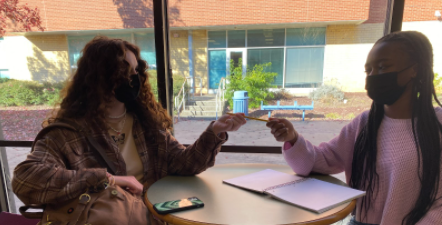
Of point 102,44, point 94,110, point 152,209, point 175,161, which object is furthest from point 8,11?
point 152,209

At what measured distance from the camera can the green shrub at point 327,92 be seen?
2125 mm

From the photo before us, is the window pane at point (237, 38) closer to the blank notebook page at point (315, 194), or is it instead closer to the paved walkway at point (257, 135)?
the paved walkway at point (257, 135)

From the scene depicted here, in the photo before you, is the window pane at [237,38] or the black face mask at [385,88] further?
the window pane at [237,38]

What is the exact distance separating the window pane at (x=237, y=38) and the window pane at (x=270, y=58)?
9 centimetres

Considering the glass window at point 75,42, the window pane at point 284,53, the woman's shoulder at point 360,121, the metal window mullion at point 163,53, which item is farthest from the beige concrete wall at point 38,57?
the woman's shoulder at point 360,121

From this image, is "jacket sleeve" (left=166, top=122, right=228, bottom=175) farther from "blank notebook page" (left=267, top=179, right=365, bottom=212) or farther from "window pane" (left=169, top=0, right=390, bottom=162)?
"window pane" (left=169, top=0, right=390, bottom=162)

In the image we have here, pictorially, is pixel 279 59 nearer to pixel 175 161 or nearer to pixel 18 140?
pixel 175 161

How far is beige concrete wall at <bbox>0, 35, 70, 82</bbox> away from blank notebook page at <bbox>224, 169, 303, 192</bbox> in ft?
5.68

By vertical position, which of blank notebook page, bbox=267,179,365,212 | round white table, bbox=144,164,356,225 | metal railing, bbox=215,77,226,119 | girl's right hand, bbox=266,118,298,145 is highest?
metal railing, bbox=215,77,226,119

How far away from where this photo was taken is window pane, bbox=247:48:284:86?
6.95 feet

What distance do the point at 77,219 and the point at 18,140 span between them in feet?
5.29

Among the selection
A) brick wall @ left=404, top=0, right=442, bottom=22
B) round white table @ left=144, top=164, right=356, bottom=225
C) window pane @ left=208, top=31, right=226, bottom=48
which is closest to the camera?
round white table @ left=144, top=164, right=356, bottom=225

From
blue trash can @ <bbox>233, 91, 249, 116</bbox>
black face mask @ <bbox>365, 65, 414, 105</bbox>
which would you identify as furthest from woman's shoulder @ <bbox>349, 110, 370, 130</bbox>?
blue trash can @ <bbox>233, 91, 249, 116</bbox>

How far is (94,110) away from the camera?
1311 mm
